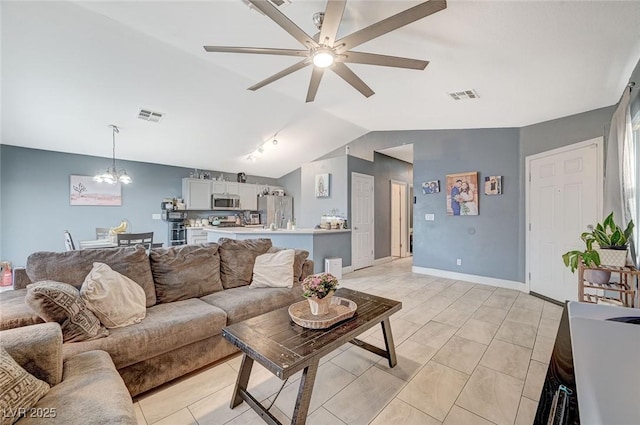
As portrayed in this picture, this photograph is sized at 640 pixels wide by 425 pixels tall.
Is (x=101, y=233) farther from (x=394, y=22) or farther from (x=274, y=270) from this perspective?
(x=394, y=22)

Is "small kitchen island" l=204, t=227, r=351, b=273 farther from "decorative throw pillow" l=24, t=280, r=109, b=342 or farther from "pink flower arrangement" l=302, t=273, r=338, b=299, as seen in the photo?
"decorative throw pillow" l=24, t=280, r=109, b=342

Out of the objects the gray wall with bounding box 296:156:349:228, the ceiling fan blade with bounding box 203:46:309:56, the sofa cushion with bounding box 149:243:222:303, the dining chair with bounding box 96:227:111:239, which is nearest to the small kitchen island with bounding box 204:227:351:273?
the gray wall with bounding box 296:156:349:228

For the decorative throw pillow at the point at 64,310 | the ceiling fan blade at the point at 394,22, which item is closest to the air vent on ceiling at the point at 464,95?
the ceiling fan blade at the point at 394,22

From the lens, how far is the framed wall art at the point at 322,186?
18.8 feet

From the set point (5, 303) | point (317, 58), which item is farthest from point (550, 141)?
point (5, 303)

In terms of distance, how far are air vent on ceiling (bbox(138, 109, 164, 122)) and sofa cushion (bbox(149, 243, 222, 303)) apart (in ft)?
8.73

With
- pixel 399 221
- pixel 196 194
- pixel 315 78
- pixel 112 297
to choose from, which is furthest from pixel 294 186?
pixel 112 297

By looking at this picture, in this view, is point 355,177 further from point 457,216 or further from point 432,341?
point 432,341

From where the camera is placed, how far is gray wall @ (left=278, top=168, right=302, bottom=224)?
795 cm

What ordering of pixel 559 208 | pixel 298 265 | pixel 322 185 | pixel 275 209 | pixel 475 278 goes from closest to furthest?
pixel 298 265, pixel 559 208, pixel 475 278, pixel 322 185, pixel 275 209

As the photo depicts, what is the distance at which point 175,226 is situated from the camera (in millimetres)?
6211

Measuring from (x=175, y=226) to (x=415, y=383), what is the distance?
19.9 feet

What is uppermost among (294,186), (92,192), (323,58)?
(323,58)

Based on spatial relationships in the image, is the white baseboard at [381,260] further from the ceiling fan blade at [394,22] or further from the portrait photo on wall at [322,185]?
the ceiling fan blade at [394,22]
